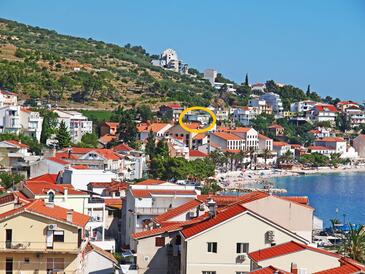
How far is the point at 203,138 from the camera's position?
5416 centimetres

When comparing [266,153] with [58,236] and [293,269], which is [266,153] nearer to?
[58,236]

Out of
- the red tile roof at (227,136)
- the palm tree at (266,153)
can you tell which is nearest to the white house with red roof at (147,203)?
the red tile roof at (227,136)

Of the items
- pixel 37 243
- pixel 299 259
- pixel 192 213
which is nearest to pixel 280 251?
pixel 299 259

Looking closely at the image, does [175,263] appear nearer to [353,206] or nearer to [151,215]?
[151,215]

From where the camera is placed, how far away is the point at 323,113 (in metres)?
79.0

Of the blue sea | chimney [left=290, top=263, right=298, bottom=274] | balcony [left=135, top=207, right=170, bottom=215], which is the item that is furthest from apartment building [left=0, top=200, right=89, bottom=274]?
the blue sea

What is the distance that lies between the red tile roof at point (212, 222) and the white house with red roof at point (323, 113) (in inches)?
2700

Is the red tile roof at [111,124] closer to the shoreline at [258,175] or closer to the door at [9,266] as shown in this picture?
the shoreline at [258,175]

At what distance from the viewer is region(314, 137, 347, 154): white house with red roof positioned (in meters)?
67.8

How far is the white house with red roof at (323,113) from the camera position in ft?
259

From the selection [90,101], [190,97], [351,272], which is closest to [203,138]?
[90,101]

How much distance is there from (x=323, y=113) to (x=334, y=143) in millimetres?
11630

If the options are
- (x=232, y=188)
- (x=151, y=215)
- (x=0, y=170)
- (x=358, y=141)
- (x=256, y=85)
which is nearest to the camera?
(x=151, y=215)

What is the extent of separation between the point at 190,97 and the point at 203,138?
13.5m
